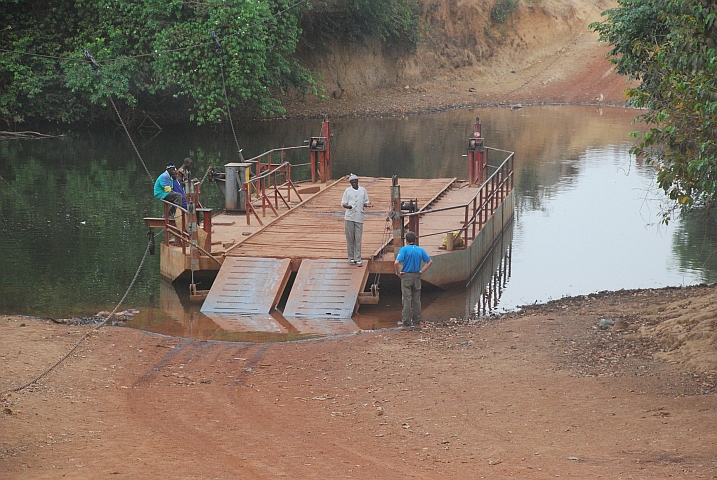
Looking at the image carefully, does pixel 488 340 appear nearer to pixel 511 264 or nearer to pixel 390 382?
pixel 390 382

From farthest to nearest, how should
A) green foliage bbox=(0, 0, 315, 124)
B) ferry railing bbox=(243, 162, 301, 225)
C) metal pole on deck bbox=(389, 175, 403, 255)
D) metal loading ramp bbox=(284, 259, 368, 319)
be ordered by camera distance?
green foliage bbox=(0, 0, 315, 124) → ferry railing bbox=(243, 162, 301, 225) → metal pole on deck bbox=(389, 175, 403, 255) → metal loading ramp bbox=(284, 259, 368, 319)

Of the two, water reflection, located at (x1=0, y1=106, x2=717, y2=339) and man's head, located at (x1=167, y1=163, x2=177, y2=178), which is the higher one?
man's head, located at (x1=167, y1=163, x2=177, y2=178)

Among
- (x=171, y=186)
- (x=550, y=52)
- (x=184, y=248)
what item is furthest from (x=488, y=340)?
(x=550, y=52)

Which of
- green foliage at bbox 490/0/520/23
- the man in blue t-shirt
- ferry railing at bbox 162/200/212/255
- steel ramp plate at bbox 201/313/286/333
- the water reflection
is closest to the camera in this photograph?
the man in blue t-shirt

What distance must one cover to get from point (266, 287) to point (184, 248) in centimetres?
210

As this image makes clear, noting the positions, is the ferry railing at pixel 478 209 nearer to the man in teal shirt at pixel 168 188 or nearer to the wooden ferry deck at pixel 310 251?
the wooden ferry deck at pixel 310 251

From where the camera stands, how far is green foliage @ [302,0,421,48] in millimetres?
51625

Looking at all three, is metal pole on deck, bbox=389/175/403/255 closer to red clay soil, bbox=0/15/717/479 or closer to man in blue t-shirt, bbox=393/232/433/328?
man in blue t-shirt, bbox=393/232/433/328

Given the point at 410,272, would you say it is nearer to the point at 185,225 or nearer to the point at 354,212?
the point at 354,212

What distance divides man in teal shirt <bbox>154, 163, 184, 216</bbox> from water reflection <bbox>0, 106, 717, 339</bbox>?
168 centimetres

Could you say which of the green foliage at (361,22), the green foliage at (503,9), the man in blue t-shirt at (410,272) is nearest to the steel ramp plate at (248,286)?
the man in blue t-shirt at (410,272)

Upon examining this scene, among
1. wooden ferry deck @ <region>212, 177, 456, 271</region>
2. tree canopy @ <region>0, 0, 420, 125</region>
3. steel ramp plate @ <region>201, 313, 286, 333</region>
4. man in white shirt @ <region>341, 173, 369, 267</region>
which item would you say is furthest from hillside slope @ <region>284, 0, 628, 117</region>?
steel ramp plate @ <region>201, 313, 286, 333</region>

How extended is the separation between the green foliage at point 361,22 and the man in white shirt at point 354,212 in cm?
3484

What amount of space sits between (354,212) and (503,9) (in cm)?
4880
